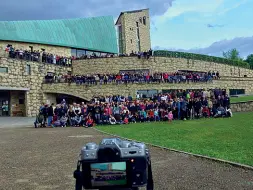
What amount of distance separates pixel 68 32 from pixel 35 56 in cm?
1377

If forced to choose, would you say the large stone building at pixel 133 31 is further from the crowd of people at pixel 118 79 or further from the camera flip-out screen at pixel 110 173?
the camera flip-out screen at pixel 110 173

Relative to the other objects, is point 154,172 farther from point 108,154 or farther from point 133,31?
point 133,31

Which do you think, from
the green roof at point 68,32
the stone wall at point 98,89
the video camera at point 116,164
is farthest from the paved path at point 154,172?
the green roof at point 68,32

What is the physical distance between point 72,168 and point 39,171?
76 centimetres

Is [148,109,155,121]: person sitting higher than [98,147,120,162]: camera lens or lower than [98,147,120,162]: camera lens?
lower

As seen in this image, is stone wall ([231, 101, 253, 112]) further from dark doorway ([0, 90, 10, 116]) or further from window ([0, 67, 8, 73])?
dark doorway ([0, 90, 10, 116])

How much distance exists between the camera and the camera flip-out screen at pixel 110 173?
318 cm

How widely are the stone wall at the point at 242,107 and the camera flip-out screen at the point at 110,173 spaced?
77.9 ft

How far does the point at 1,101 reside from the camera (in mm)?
34062

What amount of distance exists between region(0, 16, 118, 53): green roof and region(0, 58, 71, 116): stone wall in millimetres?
8689

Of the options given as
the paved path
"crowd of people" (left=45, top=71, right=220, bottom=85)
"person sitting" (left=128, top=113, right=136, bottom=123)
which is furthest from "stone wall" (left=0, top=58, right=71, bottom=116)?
the paved path

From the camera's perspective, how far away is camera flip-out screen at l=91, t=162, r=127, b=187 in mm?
3178

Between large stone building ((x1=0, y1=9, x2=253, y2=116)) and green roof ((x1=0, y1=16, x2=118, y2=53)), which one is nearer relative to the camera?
large stone building ((x1=0, y1=9, x2=253, y2=116))

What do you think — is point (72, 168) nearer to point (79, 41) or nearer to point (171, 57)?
point (171, 57)
